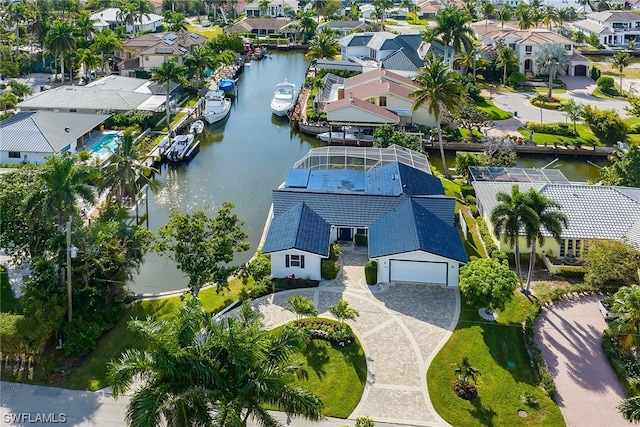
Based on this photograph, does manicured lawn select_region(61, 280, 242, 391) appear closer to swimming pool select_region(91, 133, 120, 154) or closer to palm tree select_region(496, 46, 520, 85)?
swimming pool select_region(91, 133, 120, 154)

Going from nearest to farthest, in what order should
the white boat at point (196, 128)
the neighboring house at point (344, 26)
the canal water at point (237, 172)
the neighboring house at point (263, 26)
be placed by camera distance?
1. the canal water at point (237, 172)
2. the white boat at point (196, 128)
3. the neighboring house at point (344, 26)
4. the neighboring house at point (263, 26)

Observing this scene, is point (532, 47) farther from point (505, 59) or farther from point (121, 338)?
point (121, 338)

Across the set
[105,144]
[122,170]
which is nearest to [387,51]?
[105,144]

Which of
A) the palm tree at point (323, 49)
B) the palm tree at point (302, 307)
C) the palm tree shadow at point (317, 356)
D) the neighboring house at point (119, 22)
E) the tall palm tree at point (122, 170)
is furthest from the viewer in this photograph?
the neighboring house at point (119, 22)

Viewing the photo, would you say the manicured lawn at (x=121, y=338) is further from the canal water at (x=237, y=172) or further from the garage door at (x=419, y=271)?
the garage door at (x=419, y=271)

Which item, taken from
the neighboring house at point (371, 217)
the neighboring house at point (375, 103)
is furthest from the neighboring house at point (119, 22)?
the neighboring house at point (371, 217)

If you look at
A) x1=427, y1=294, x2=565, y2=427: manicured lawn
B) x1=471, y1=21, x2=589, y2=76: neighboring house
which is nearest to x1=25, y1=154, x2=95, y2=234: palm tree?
x1=427, y1=294, x2=565, y2=427: manicured lawn

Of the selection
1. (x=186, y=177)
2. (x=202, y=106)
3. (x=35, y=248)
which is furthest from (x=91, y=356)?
(x=202, y=106)
